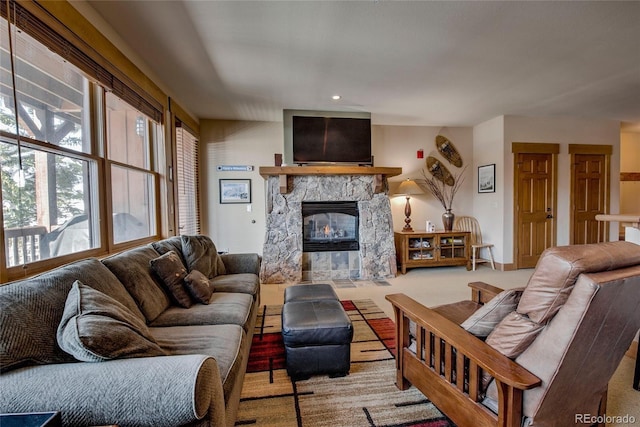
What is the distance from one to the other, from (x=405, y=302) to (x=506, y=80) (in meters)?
3.19

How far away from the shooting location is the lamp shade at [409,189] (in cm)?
491

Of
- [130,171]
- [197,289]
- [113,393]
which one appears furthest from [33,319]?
[130,171]

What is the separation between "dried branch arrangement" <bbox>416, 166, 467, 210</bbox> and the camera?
211 inches

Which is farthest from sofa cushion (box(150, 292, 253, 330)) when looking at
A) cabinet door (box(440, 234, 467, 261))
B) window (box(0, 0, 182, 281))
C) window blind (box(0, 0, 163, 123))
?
cabinet door (box(440, 234, 467, 261))

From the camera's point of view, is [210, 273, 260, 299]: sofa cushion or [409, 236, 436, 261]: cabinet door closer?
[210, 273, 260, 299]: sofa cushion

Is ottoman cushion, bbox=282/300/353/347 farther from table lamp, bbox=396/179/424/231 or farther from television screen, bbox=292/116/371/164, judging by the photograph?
table lamp, bbox=396/179/424/231

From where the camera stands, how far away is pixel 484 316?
1.32 m

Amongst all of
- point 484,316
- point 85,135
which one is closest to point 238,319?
point 484,316

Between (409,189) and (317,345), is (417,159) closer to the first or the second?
(409,189)

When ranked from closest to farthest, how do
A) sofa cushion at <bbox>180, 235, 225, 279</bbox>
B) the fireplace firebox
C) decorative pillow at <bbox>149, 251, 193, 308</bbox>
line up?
decorative pillow at <bbox>149, 251, 193, 308</bbox>
sofa cushion at <bbox>180, 235, 225, 279</bbox>
the fireplace firebox

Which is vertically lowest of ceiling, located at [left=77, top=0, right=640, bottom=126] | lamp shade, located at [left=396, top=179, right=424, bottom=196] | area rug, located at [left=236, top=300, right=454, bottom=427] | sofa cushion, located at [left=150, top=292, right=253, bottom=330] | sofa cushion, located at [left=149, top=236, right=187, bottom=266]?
area rug, located at [left=236, top=300, right=454, bottom=427]

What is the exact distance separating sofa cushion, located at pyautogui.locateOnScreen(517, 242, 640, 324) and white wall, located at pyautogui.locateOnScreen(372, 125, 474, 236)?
4.19 meters

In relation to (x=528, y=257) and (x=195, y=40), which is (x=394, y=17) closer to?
(x=195, y=40)

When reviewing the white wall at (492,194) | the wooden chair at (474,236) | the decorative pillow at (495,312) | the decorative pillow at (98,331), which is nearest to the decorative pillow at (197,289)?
the decorative pillow at (98,331)
